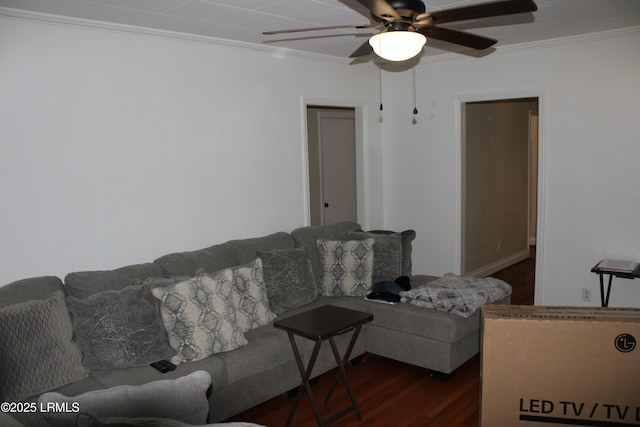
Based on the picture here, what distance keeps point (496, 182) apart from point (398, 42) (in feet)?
15.3

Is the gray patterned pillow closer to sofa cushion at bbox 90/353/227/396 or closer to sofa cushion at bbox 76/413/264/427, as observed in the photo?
sofa cushion at bbox 90/353/227/396

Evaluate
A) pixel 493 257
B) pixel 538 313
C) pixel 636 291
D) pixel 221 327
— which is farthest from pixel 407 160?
pixel 538 313

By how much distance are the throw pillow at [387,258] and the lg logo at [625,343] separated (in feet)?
8.36

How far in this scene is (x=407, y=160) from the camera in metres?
5.66

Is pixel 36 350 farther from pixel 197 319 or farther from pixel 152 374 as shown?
pixel 197 319

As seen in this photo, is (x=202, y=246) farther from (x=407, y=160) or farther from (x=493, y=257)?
(x=493, y=257)

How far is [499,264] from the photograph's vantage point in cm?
685

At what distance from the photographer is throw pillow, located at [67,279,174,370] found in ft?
9.48

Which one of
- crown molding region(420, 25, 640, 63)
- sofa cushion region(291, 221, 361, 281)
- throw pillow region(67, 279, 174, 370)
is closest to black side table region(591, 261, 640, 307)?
crown molding region(420, 25, 640, 63)

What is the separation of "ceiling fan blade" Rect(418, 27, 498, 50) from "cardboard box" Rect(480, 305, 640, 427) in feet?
4.86

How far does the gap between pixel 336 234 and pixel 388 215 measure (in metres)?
1.29

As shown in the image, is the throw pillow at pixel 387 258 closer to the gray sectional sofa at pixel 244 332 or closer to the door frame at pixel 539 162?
the gray sectional sofa at pixel 244 332

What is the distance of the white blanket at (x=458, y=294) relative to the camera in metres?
3.79

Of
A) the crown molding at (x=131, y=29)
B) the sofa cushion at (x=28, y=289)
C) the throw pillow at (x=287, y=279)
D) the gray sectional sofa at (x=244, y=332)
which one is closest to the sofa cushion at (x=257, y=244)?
the gray sectional sofa at (x=244, y=332)
